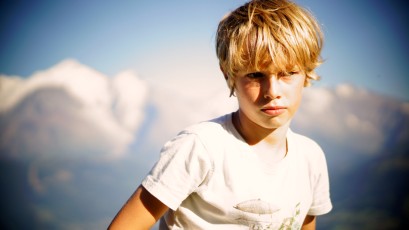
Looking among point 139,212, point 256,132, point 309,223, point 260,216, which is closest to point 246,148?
point 256,132

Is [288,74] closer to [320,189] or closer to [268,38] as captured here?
[268,38]

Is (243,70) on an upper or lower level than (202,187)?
upper

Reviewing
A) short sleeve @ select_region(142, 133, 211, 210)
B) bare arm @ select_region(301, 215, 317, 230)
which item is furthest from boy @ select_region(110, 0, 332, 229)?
bare arm @ select_region(301, 215, 317, 230)

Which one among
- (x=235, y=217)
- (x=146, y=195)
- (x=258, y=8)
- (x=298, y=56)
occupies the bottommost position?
(x=235, y=217)

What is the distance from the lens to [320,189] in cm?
106

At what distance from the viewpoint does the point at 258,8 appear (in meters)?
0.92

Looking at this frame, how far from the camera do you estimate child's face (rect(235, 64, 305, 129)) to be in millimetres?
834

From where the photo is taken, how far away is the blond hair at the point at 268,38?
84cm

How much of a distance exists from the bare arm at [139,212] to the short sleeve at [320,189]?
1.44 ft

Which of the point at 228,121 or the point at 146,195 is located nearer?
the point at 146,195

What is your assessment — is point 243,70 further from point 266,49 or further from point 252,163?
point 252,163

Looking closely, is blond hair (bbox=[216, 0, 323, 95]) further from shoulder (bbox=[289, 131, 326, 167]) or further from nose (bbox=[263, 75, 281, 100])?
shoulder (bbox=[289, 131, 326, 167])

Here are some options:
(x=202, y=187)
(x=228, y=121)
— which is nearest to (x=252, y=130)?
(x=228, y=121)

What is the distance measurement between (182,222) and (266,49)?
0.41 meters
